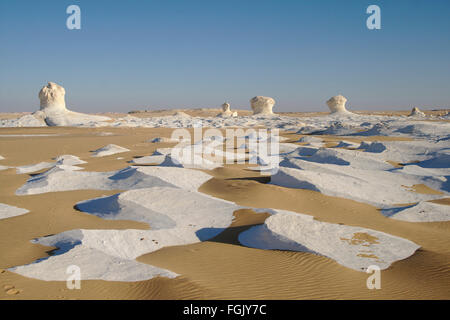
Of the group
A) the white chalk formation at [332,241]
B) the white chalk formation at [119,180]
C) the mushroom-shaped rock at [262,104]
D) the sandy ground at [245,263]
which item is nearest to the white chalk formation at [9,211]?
the sandy ground at [245,263]

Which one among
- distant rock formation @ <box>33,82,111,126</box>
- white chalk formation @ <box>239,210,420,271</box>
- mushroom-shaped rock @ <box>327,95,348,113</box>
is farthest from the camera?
mushroom-shaped rock @ <box>327,95,348,113</box>

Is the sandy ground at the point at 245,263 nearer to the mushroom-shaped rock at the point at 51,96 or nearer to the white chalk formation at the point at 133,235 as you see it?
the white chalk formation at the point at 133,235

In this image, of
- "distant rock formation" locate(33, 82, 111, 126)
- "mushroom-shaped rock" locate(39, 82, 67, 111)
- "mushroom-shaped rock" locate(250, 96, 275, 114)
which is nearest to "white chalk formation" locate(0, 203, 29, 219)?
"distant rock formation" locate(33, 82, 111, 126)

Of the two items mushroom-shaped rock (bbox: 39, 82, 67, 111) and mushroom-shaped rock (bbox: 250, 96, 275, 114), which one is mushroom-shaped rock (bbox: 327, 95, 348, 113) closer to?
mushroom-shaped rock (bbox: 250, 96, 275, 114)

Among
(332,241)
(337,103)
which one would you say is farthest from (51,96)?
(337,103)

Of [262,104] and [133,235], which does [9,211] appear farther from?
[262,104]
